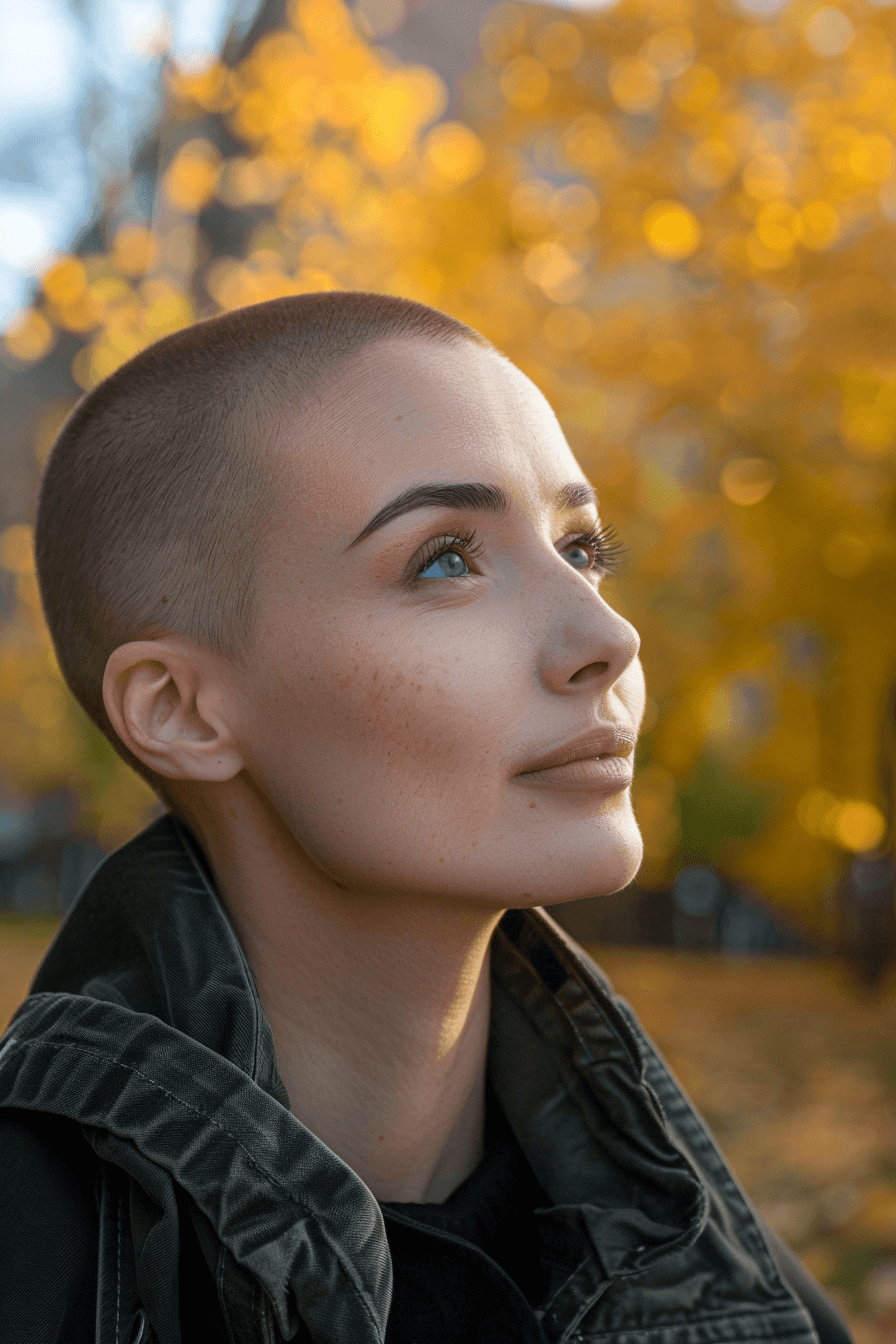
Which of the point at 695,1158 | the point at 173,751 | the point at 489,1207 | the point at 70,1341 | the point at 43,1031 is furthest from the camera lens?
the point at 695,1158

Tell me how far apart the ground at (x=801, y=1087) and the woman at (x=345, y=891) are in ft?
9.61

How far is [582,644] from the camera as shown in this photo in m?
1.40

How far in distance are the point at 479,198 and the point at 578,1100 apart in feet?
20.1

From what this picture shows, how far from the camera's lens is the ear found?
1.54 m

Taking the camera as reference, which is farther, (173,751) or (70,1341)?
(173,751)

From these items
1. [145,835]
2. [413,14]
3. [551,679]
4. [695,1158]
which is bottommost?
[695,1158]

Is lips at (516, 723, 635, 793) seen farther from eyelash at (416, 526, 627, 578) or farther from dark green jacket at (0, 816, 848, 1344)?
dark green jacket at (0, 816, 848, 1344)

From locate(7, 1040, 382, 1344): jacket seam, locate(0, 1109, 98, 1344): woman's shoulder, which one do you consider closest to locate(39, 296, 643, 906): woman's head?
locate(7, 1040, 382, 1344): jacket seam

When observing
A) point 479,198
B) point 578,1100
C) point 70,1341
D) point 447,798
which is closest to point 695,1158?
point 578,1100

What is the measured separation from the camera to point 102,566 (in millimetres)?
1637

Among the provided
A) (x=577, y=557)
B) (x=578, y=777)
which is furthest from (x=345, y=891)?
(x=577, y=557)

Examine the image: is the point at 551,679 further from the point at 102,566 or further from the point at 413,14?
the point at 413,14

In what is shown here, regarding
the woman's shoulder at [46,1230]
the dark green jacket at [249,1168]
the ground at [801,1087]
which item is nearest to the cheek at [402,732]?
the dark green jacket at [249,1168]

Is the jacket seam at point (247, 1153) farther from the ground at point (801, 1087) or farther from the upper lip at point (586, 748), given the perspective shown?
the ground at point (801, 1087)
